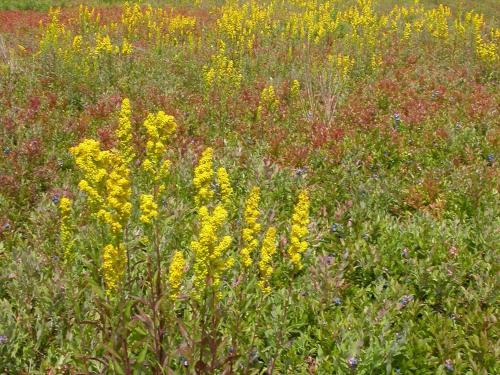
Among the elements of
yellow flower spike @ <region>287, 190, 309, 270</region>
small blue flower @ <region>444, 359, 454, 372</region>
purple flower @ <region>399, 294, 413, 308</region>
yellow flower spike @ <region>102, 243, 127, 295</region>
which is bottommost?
small blue flower @ <region>444, 359, 454, 372</region>

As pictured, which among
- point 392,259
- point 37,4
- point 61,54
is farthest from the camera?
point 37,4

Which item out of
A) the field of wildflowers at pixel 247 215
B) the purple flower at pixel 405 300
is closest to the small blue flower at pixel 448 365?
the field of wildflowers at pixel 247 215

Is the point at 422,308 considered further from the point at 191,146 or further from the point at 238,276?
the point at 191,146

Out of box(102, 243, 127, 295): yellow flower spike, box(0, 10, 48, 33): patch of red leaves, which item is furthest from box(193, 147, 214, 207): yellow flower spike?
box(0, 10, 48, 33): patch of red leaves

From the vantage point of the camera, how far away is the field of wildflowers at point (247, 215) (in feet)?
9.75

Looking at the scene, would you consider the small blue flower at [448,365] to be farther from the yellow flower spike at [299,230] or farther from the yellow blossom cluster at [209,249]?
the yellow blossom cluster at [209,249]

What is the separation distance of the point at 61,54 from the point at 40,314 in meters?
8.26

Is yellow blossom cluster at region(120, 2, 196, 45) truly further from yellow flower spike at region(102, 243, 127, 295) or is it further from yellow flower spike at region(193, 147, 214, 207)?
yellow flower spike at region(102, 243, 127, 295)

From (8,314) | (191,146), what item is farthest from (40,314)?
(191,146)

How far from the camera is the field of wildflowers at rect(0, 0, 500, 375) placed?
2.97 metres

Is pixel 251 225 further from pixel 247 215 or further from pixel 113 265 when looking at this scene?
pixel 113 265

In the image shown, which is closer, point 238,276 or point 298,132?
point 238,276

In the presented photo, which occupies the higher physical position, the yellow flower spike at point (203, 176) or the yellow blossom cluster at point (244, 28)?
the yellow flower spike at point (203, 176)

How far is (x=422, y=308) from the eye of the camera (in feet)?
13.8
